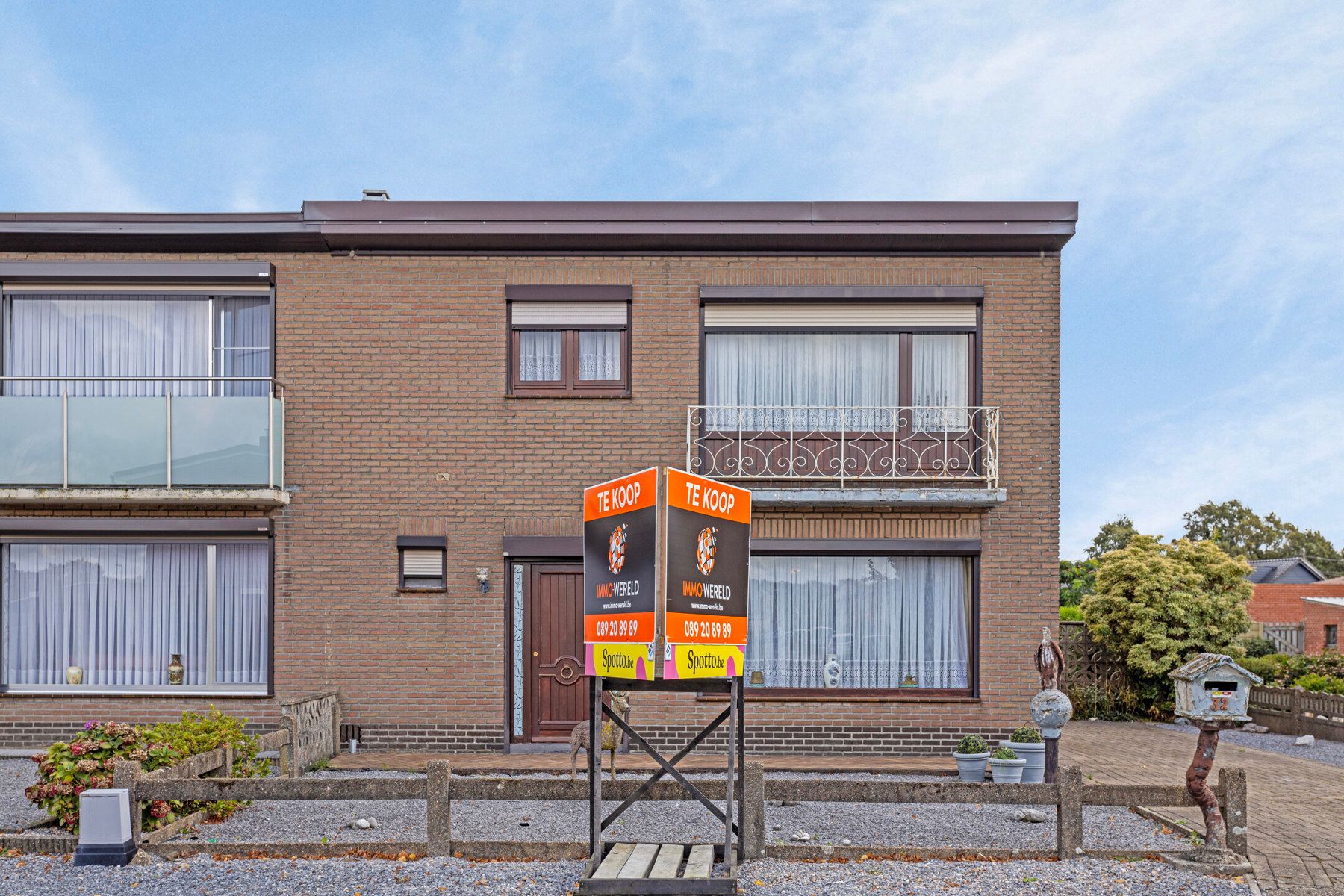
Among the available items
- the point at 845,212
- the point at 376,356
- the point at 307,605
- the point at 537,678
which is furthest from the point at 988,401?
the point at 307,605

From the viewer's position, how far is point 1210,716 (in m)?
7.68

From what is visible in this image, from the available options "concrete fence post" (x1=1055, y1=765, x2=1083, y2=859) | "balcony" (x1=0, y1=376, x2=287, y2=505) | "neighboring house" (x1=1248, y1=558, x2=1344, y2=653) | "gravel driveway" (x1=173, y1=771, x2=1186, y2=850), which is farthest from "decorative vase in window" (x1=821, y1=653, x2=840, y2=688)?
"neighboring house" (x1=1248, y1=558, x2=1344, y2=653)

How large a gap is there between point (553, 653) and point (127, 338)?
6.42 meters

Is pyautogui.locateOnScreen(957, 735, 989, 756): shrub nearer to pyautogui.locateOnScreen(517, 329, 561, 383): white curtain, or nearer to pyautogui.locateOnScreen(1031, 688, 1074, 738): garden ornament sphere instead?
pyautogui.locateOnScreen(1031, 688, 1074, 738): garden ornament sphere

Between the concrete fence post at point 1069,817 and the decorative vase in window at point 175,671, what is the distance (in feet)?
32.0

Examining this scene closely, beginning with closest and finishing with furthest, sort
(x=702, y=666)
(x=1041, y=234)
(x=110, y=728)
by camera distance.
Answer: (x=702, y=666)
(x=110, y=728)
(x=1041, y=234)

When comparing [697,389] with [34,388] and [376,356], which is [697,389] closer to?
[376,356]

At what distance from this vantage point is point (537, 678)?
1188 cm

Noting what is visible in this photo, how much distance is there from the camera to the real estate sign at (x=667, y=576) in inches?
243

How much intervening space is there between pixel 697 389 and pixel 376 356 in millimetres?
3783

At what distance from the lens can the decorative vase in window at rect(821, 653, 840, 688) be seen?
39.4 ft

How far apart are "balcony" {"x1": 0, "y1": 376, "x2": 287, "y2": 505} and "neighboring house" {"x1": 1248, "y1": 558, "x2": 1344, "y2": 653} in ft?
108

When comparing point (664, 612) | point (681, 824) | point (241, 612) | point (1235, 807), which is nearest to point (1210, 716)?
point (1235, 807)

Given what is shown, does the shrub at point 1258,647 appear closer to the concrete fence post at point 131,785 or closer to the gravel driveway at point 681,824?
the gravel driveway at point 681,824
